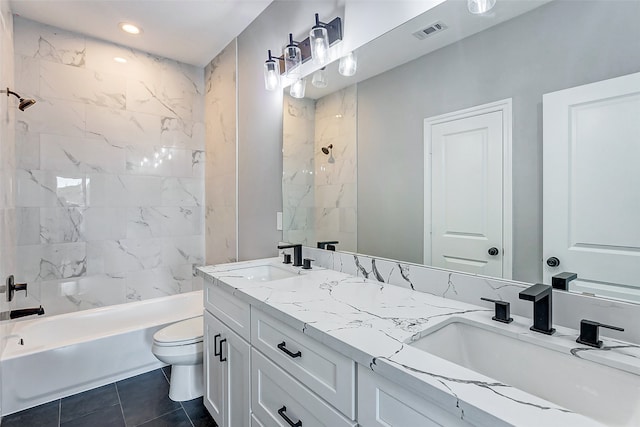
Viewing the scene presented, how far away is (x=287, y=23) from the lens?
6.69 ft

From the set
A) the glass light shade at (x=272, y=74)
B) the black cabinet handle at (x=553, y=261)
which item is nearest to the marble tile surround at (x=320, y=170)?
the glass light shade at (x=272, y=74)

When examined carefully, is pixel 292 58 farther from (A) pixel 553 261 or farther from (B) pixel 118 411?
(B) pixel 118 411

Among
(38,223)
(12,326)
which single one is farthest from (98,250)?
(12,326)

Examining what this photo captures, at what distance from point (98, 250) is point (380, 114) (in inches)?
103

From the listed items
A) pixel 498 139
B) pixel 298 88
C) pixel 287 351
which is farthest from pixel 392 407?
pixel 298 88

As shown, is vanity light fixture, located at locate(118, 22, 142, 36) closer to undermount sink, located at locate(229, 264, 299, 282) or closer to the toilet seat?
undermount sink, located at locate(229, 264, 299, 282)

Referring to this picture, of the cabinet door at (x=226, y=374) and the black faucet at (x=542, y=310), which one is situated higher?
the black faucet at (x=542, y=310)

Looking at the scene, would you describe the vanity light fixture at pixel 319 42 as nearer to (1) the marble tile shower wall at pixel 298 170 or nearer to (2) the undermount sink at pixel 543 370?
(1) the marble tile shower wall at pixel 298 170

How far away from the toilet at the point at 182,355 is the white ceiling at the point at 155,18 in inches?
89.2

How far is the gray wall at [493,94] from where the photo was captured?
889 mm

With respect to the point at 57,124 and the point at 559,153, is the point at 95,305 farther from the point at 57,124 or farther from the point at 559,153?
the point at 559,153

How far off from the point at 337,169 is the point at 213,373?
1303mm

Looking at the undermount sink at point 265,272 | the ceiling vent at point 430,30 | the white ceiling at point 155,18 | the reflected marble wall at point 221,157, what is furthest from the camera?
the reflected marble wall at point 221,157

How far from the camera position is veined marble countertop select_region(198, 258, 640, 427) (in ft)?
1.80
